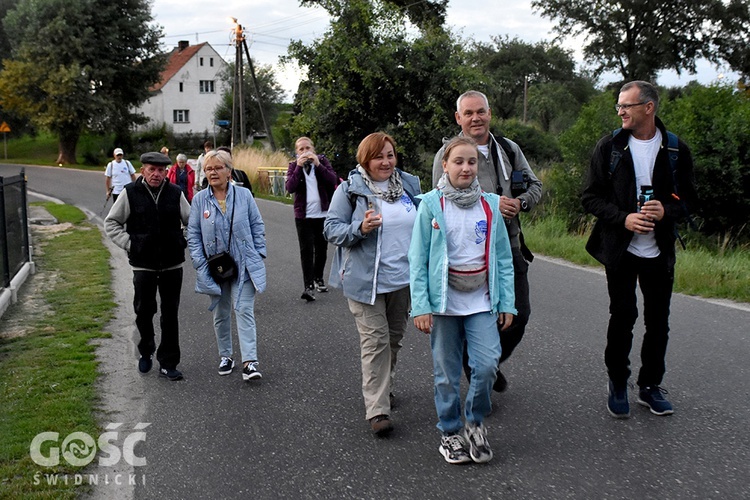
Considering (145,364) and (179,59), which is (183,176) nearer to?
(145,364)

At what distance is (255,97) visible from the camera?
230 ft

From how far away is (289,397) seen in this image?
5711mm

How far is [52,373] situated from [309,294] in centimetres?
357

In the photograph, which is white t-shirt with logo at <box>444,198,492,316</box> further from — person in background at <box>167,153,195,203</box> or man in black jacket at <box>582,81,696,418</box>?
person in background at <box>167,153,195,203</box>

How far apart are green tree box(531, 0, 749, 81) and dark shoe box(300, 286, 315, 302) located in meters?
39.8

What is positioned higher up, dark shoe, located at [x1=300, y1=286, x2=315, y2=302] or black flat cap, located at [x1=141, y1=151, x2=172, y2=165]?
black flat cap, located at [x1=141, y1=151, x2=172, y2=165]

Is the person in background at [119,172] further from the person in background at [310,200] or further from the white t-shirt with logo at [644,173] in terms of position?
the white t-shirt with logo at [644,173]

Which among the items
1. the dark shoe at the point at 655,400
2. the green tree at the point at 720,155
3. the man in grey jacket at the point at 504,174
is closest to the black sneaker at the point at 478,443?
the man in grey jacket at the point at 504,174

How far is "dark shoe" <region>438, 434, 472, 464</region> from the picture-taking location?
4.36 m

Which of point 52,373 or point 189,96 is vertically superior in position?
point 189,96

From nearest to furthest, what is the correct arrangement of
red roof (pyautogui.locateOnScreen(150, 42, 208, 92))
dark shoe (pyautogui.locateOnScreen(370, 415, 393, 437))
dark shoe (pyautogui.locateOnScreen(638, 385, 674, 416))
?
dark shoe (pyautogui.locateOnScreen(370, 415, 393, 437)) < dark shoe (pyautogui.locateOnScreen(638, 385, 674, 416)) < red roof (pyautogui.locateOnScreen(150, 42, 208, 92))

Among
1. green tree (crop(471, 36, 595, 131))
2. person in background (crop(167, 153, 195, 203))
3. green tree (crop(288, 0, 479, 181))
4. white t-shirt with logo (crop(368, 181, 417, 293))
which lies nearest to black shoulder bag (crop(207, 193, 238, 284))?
white t-shirt with logo (crop(368, 181, 417, 293))

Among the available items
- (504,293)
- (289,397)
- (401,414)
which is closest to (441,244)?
(504,293)

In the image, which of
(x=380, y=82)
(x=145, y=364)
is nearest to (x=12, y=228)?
(x=145, y=364)
